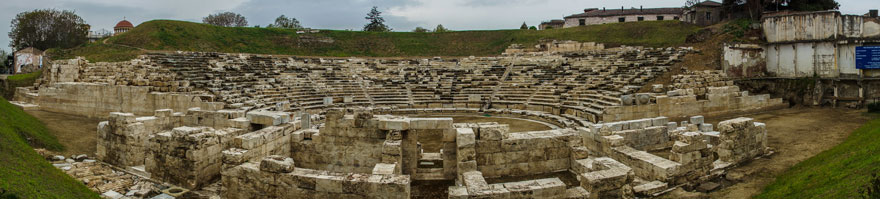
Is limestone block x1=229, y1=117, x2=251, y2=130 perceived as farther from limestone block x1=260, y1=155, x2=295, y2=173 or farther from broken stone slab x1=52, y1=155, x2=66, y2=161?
limestone block x1=260, y1=155, x2=295, y2=173

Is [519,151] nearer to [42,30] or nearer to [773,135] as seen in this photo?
[773,135]

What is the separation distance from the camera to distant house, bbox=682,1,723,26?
112ft

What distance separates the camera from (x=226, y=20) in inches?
2500

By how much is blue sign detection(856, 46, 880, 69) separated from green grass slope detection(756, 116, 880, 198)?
15787 mm

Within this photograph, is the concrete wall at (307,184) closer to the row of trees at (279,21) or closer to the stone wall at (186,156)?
the stone wall at (186,156)

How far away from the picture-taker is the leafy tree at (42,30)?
37.6 meters

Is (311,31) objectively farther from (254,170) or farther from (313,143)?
(254,170)

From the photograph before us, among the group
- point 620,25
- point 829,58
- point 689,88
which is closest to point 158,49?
point 689,88

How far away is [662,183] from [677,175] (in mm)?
488

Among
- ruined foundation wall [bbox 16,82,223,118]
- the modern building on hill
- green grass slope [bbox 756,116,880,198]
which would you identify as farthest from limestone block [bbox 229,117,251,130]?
the modern building on hill

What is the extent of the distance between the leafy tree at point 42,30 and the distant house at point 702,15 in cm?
4833

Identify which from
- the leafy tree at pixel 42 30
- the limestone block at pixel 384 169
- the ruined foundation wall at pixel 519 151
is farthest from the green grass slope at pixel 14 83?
the ruined foundation wall at pixel 519 151

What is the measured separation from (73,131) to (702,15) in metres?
38.1

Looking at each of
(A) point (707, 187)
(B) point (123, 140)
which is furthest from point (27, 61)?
(A) point (707, 187)
